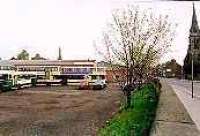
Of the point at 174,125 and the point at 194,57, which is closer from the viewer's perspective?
the point at 174,125

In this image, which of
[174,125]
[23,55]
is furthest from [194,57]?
[23,55]

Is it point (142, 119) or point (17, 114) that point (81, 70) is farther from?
point (142, 119)

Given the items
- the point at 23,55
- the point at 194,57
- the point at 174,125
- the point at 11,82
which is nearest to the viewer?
the point at 174,125

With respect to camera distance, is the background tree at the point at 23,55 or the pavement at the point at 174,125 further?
the background tree at the point at 23,55

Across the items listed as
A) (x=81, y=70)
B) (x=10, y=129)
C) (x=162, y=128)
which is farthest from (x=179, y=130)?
(x=81, y=70)

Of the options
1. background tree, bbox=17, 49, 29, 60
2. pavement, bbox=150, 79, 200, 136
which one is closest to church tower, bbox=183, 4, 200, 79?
pavement, bbox=150, 79, 200, 136

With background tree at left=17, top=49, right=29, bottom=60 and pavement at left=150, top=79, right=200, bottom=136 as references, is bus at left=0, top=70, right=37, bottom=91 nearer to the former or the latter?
pavement at left=150, top=79, right=200, bottom=136

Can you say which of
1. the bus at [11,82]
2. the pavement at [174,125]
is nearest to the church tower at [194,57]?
the bus at [11,82]

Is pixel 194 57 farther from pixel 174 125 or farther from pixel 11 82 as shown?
pixel 174 125

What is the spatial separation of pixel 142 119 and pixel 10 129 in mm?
7814

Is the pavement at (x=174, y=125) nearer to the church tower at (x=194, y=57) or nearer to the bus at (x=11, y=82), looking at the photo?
the bus at (x=11, y=82)

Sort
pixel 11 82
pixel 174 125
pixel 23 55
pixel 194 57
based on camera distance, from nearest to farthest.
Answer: pixel 174 125, pixel 11 82, pixel 194 57, pixel 23 55

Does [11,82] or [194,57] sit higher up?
[194,57]

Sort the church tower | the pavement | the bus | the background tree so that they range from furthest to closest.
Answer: the background tree, the church tower, the bus, the pavement
